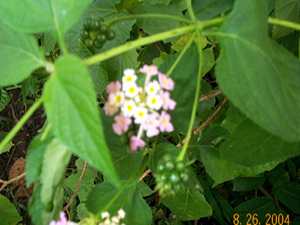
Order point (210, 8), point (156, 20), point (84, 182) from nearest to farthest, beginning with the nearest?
point (210, 8), point (156, 20), point (84, 182)

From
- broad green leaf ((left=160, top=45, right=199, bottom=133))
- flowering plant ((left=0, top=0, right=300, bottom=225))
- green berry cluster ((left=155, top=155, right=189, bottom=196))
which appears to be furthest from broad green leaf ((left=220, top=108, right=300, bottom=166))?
green berry cluster ((left=155, top=155, right=189, bottom=196))

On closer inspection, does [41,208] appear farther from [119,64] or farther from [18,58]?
[119,64]

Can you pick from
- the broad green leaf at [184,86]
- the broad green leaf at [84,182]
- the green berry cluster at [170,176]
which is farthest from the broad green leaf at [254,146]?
the broad green leaf at [84,182]

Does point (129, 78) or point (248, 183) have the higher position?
point (129, 78)

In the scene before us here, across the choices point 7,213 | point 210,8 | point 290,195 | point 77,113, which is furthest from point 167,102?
point 290,195

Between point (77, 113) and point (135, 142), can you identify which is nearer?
point (77, 113)

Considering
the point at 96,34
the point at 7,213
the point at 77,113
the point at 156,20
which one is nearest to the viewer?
the point at 77,113
